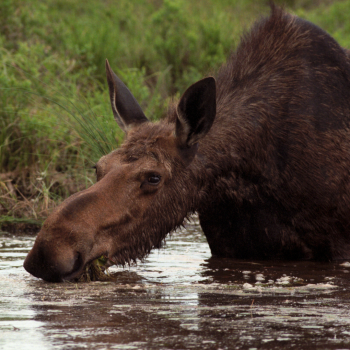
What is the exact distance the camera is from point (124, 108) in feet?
17.8

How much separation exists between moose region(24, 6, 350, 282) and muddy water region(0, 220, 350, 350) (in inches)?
10.7

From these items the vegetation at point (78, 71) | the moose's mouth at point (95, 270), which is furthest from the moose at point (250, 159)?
the vegetation at point (78, 71)

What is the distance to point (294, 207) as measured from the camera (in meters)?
5.53

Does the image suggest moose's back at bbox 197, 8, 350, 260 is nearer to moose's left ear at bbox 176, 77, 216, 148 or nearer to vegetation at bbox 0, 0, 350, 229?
moose's left ear at bbox 176, 77, 216, 148

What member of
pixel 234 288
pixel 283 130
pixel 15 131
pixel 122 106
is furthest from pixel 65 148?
pixel 234 288

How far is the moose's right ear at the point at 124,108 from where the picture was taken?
5.40 metres

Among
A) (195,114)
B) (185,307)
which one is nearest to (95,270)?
(185,307)

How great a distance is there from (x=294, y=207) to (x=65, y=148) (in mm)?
2813

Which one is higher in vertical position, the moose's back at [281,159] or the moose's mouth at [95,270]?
the moose's back at [281,159]

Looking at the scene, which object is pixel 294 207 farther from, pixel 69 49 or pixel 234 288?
pixel 69 49

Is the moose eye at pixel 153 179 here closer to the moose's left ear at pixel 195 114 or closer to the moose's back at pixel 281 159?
the moose's left ear at pixel 195 114

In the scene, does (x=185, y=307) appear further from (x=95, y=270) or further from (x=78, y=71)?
(x=78, y=71)

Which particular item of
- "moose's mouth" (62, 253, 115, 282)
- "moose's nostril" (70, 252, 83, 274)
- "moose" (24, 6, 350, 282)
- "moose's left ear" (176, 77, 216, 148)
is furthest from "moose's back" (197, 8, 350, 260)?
"moose's nostril" (70, 252, 83, 274)

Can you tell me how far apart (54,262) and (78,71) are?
6061 millimetres
